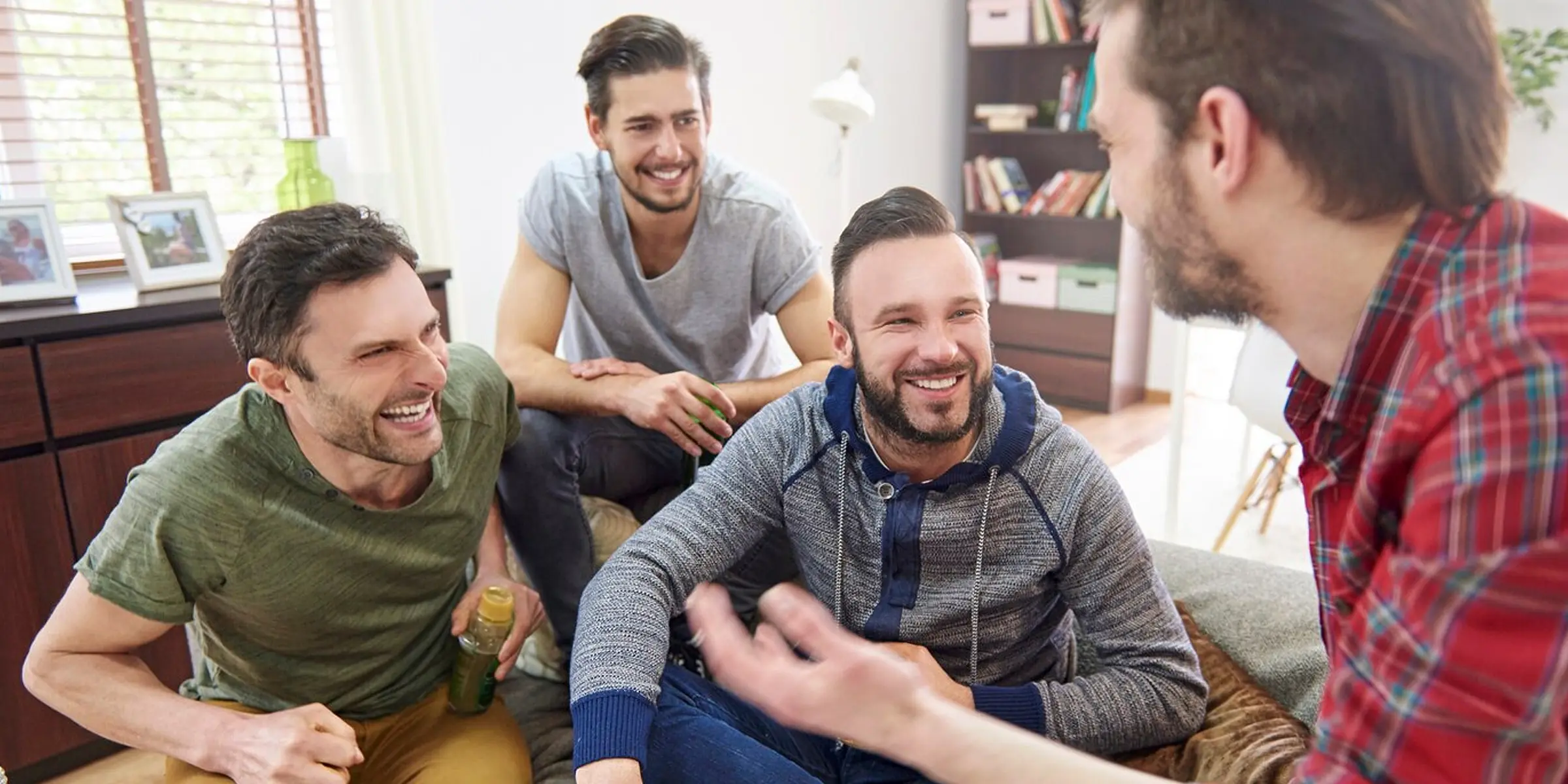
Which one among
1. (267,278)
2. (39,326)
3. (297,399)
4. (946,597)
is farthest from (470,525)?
(39,326)

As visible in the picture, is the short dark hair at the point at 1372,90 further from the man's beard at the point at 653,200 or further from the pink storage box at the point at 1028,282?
the pink storage box at the point at 1028,282

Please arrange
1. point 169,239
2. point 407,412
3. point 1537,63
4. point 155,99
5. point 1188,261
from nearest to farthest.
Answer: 1. point 1188,261
2. point 407,412
3. point 169,239
4. point 155,99
5. point 1537,63

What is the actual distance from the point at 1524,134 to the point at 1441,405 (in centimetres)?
415

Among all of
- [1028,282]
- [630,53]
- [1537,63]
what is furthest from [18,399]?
[1537,63]

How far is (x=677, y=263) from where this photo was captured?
2166 mm

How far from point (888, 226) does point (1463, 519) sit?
0.90 m

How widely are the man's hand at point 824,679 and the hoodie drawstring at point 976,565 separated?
567mm

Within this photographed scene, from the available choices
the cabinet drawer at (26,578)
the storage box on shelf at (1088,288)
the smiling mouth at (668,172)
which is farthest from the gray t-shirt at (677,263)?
the storage box on shelf at (1088,288)

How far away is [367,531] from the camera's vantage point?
4.83ft

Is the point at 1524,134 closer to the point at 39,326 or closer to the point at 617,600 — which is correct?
the point at 617,600

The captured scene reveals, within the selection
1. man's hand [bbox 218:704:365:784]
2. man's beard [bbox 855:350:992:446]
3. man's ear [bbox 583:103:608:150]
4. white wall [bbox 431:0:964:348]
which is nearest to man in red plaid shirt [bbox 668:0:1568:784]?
man's beard [bbox 855:350:992:446]

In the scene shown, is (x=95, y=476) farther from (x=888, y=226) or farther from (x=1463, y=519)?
(x=1463, y=519)

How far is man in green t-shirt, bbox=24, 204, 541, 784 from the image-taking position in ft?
4.32

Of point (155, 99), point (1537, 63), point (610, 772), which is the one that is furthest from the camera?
point (1537, 63)
